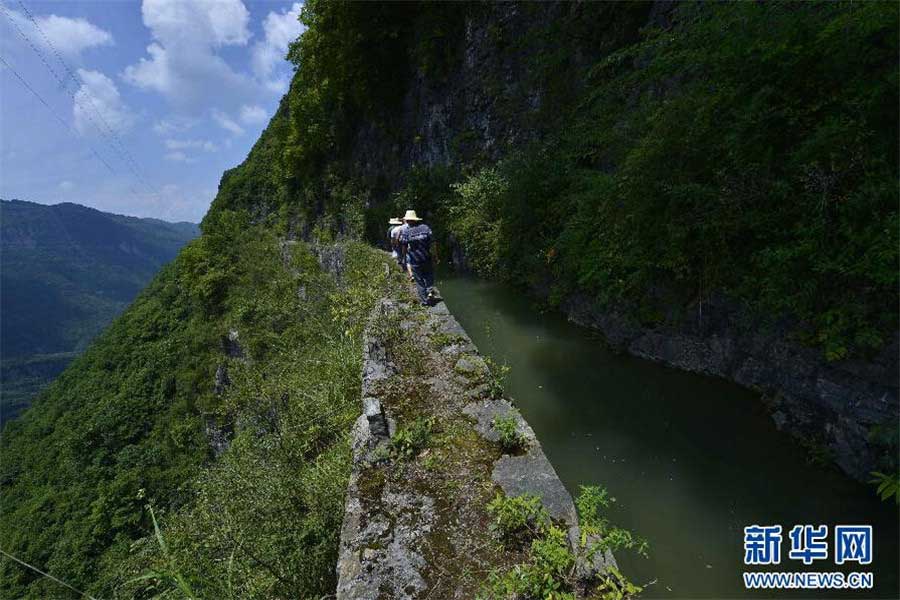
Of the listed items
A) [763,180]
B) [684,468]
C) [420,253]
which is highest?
[763,180]

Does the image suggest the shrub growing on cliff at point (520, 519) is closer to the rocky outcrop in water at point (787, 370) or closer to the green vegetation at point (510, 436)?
the green vegetation at point (510, 436)

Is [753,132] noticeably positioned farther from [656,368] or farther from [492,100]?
[492,100]

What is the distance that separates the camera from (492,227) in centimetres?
1275

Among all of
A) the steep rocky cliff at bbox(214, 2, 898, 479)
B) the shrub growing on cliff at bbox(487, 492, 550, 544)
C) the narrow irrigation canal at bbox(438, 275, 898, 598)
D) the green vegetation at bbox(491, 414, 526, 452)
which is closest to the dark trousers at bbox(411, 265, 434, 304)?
the narrow irrigation canal at bbox(438, 275, 898, 598)

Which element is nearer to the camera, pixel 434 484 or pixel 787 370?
pixel 434 484

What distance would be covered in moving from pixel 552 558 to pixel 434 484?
1.38 meters

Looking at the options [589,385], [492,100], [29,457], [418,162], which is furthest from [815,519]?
[29,457]

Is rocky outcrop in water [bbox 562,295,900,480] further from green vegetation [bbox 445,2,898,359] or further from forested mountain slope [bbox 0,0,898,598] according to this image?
green vegetation [bbox 445,2,898,359]

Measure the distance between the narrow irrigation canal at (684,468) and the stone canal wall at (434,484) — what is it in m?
1.05

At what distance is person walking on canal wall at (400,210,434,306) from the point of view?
27.3 feet

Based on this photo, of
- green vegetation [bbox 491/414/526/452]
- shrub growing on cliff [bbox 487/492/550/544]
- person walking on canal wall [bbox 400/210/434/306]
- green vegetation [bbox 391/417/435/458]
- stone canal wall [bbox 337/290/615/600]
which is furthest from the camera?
person walking on canal wall [bbox 400/210/434/306]

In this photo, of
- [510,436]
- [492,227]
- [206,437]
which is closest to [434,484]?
[510,436]

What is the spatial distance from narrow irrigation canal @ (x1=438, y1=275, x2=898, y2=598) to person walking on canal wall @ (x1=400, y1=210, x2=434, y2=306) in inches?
89.6

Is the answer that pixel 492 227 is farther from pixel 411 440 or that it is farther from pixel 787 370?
pixel 411 440
